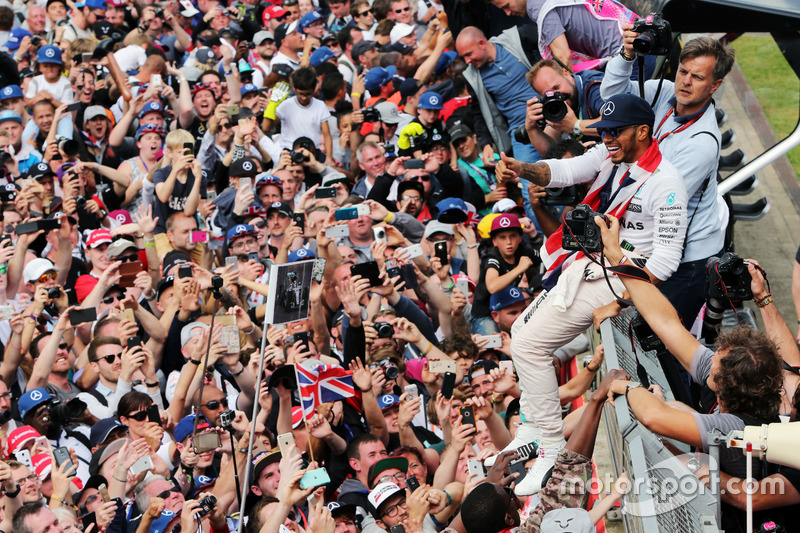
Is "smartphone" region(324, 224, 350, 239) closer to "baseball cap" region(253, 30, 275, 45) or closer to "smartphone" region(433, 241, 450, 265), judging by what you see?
"smartphone" region(433, 241, 450, 265)

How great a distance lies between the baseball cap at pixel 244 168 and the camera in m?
10.4

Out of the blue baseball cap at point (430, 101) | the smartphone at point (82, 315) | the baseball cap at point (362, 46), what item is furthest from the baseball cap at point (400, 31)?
the smartphone at point (82, 315)

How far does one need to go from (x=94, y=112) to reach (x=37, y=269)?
335 cm

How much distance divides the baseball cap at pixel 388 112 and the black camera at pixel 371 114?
0.13ft

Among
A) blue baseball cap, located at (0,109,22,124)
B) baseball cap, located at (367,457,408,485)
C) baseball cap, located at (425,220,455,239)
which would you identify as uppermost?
baseball cap, located at (367,457,408,485)

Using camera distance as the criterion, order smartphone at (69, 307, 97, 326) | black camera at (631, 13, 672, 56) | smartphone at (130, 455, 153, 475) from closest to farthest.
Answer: black camera at (631, 13, 672, 56) → smartphone at (130, 455, 153, 475) → smartphone at (69, 307, 97, 326)

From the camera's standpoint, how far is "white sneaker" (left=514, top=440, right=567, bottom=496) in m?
5.32

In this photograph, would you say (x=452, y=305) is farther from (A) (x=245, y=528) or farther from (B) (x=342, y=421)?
(A) (x=245, y=528)

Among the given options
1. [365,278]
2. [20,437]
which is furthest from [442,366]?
[20,437]

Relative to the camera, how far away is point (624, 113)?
16.7ft

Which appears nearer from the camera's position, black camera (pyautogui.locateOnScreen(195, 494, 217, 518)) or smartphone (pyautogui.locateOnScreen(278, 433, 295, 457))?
smartphone (pyautogui.locateOnScreen(278, 433, 295, 457))

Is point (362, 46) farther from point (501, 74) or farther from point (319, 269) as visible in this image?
point (319, 269)

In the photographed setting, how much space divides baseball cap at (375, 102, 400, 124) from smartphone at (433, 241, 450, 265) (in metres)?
2.57

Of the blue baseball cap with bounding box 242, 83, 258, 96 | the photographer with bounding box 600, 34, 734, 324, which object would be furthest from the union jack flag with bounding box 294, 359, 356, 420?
the blue baseball cap with bounding box 242, 83, 258, 96
